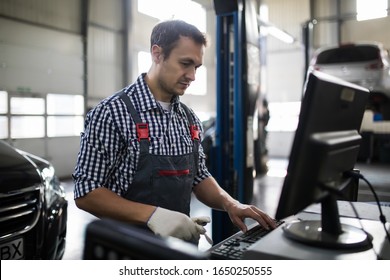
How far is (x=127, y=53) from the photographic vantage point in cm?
866

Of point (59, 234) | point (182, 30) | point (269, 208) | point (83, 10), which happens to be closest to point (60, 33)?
point (83, 10)

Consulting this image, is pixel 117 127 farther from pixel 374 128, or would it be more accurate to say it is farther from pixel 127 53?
pixel 374 128

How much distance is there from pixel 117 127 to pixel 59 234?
1121 millimetres

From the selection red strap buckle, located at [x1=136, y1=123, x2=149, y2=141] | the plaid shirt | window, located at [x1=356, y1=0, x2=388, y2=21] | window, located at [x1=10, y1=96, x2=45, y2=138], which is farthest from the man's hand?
window, located at [x1=356, y1=0, x2=388, y2=21]

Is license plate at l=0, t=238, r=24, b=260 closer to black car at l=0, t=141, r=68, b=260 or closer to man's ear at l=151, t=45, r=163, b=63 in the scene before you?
black car at l=0, t=141, r=68, b=260

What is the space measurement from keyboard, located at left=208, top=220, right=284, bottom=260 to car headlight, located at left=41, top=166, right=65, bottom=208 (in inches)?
50.3

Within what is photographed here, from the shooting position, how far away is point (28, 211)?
6.32 feet

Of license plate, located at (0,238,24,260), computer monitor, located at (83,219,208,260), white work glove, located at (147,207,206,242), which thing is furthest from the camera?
license plate, located at (0,238,24,260)

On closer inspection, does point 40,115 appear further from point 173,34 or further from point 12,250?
point 173,34

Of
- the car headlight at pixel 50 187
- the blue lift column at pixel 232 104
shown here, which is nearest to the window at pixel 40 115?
→ the blue lift column at pixel 232 104

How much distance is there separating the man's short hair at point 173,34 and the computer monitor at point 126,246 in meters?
0.81

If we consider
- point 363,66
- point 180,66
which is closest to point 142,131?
point 180,66

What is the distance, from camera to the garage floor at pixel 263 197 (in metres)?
2.73

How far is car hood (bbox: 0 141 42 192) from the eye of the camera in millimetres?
1866
